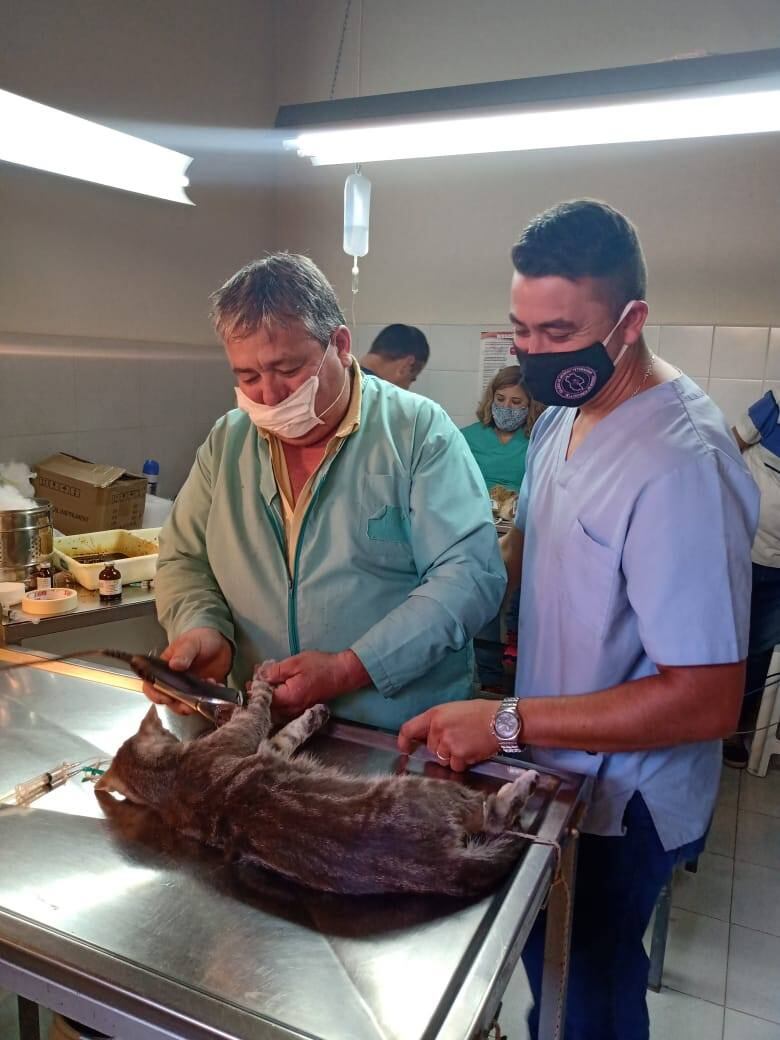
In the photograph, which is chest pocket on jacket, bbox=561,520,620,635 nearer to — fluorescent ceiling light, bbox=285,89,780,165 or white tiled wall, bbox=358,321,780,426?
fluorescent ceiling light, bbox=285,89,780,165

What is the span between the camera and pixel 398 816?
39.1 inches

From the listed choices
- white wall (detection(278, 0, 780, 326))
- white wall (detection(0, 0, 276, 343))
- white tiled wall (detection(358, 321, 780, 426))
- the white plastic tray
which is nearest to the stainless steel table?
the white plastic tray

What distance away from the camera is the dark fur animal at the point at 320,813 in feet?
3.05

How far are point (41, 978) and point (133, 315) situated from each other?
351 cm

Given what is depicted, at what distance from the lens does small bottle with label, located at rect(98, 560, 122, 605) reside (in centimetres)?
260

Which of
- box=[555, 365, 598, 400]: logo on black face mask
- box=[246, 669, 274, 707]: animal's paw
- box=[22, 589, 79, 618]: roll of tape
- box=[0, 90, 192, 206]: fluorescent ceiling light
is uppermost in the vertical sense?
box=[0, 90, 192, 206]: fluorescent ceiling light

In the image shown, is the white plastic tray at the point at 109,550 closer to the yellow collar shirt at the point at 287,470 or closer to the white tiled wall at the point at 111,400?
the white tiled wall at the point at 111,400

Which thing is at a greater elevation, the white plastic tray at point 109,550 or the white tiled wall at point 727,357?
the white tiled wall at point 727,357

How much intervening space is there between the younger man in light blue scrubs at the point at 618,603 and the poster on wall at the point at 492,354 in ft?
10.3

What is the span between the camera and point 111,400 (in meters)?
3.69

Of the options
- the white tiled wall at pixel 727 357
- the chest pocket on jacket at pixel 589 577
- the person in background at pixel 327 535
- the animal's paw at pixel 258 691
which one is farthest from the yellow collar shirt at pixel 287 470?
the white tiled wall at pixel 727 357

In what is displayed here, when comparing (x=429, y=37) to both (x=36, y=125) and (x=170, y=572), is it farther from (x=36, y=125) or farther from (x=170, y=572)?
(x=170, y=572)

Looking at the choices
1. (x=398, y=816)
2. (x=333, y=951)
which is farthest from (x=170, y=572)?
(x=333, y=951)

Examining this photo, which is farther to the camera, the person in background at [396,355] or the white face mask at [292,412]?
the person in background at [396,355]
